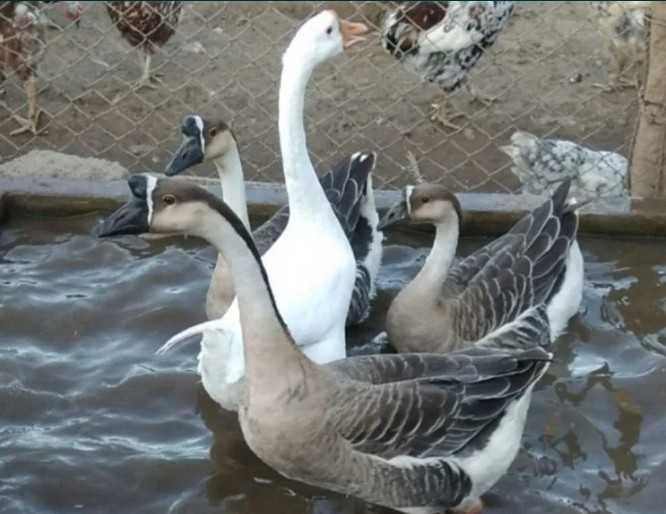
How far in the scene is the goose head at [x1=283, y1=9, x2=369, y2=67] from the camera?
4.63 meters

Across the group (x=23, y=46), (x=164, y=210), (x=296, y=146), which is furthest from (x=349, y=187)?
(x=23, y=46)

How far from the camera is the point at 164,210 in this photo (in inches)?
145

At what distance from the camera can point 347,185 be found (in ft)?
17.7

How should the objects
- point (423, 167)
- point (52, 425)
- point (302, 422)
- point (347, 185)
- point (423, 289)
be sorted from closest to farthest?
point (302, 422) < point (52, 425) < point (423, 289) < point (347, 185) < point (423, 167)

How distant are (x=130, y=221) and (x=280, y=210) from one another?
5.72ft

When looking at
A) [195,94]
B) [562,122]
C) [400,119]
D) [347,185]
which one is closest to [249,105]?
[195,94]

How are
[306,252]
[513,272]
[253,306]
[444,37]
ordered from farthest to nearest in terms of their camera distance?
[444,37] < [513,272] < [306,252] < [253,306]

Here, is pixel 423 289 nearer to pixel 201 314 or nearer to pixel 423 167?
pixel 201 314

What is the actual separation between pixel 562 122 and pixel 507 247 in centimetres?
365

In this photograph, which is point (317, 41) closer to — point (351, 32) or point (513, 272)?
point (351, 32)

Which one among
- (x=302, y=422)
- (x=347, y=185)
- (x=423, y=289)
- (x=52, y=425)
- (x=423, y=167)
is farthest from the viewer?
(x=423, y=167)

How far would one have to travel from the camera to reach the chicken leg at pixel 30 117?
26.9ft

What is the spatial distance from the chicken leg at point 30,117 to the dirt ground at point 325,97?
0.22 feet

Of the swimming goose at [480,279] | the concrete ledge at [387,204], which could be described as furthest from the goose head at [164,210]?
the concrete ledge at [387,204]
